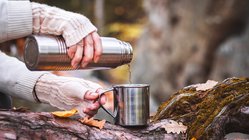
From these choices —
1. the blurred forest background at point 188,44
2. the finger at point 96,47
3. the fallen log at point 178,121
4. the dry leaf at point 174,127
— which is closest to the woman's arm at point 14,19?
the finger at point 96,47

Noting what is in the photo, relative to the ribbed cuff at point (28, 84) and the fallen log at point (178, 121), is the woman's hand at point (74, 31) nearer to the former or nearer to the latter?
the fallen log at point (178, 121)

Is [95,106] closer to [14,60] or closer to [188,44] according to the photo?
[14,60]

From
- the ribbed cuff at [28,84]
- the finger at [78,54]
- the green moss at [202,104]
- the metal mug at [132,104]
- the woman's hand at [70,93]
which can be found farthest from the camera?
the ribbed cuff at [28,84]

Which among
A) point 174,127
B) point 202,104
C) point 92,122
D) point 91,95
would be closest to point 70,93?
point 91,95

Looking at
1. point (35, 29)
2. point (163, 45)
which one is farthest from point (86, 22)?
point (163, 45)

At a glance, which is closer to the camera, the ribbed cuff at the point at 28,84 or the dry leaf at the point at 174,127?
the dry leaf at the point at 174,127

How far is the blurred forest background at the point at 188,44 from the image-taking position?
374 inches

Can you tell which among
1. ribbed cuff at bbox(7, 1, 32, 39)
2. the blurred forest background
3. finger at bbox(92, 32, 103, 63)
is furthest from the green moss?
the blurred forest background

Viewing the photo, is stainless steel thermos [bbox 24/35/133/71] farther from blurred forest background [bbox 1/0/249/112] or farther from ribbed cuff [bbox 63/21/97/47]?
blurred forest background [bbox 1/0/249/112]

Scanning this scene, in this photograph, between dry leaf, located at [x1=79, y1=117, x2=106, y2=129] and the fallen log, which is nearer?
the fallen log

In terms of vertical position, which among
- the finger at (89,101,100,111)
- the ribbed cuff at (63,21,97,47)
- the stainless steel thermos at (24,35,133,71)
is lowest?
the finger at (89,101,100,111)

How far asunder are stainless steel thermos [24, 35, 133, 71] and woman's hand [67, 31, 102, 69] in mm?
38

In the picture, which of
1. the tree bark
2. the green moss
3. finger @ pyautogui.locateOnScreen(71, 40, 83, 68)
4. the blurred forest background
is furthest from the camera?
the blurred forest background

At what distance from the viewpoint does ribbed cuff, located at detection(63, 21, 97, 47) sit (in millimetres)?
2623
